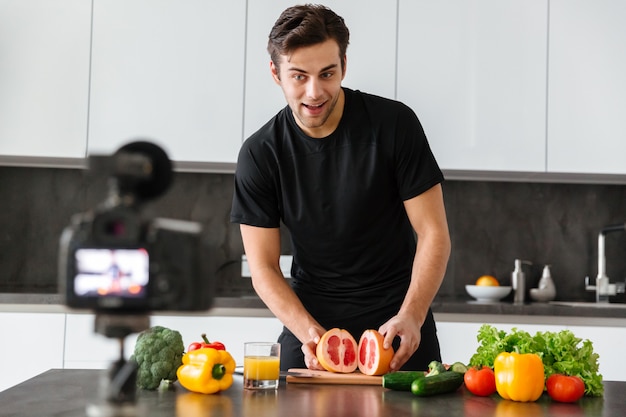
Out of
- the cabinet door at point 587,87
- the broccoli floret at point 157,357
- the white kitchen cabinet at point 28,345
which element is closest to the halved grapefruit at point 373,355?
the broccoli floret at point 157,357

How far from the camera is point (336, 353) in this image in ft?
6.93

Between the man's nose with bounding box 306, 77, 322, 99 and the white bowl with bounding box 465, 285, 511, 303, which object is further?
the white bowl with bounding box 465, 285, 511, 303

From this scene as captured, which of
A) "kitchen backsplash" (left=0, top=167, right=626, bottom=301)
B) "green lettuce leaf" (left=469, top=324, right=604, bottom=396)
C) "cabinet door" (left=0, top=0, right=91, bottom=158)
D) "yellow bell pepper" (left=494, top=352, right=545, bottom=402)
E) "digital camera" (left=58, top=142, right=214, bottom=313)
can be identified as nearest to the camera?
"digital camera" (left=58, top=142, right=214, bottom=313)

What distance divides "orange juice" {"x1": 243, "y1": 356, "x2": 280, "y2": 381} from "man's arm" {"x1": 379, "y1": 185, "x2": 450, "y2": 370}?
1.74 feet

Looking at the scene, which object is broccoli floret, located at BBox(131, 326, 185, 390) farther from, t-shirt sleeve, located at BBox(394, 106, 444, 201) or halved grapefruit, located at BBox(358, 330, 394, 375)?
t-shirt sleeve, located at BBox(394, 106, 444, 201)

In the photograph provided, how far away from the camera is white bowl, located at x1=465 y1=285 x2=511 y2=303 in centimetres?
407

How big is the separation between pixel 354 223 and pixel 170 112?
1.72m

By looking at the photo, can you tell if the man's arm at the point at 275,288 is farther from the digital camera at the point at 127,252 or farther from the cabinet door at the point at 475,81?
the cabinet door at the point at 475,81

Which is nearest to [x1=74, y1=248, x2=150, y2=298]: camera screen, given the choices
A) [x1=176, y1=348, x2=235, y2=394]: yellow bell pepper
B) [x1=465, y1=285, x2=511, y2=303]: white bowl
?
[x1=176, y1=348, x2=235, y2=394]: yellow bell pepper

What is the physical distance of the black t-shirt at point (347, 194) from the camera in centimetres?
252

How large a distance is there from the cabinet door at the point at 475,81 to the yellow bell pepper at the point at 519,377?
7.03 ft

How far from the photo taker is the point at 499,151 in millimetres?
3984

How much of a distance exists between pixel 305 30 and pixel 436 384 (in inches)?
40.6

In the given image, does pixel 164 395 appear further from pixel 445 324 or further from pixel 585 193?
pixel 585 193
